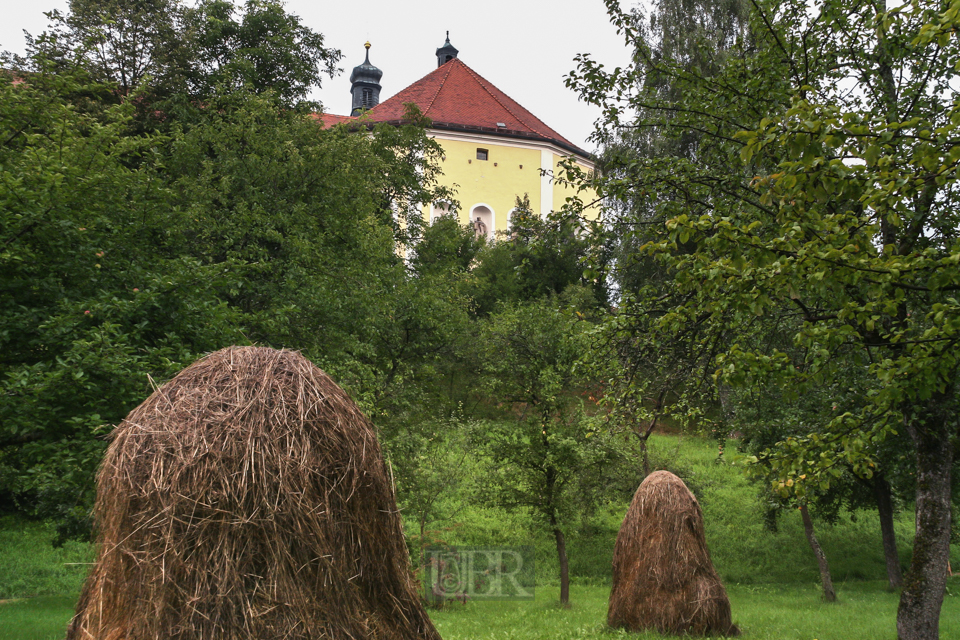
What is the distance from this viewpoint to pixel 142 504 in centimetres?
386

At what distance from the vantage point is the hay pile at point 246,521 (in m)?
3.71

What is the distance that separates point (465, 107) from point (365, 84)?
62.6 feet

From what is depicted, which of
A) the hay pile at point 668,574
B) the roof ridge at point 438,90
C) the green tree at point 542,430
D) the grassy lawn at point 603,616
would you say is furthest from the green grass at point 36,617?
the roof ridge at point 438,90

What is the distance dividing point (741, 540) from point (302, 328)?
48.0 ft

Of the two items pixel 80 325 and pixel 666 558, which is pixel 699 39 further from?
pixel 80 325

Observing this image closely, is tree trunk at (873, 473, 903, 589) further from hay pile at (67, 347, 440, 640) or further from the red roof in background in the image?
the red roof in background

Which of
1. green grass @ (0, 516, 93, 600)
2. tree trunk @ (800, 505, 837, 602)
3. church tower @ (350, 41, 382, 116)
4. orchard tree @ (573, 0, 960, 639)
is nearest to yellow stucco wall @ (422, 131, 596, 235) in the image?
church tower @ (350, 41, 382, 116)

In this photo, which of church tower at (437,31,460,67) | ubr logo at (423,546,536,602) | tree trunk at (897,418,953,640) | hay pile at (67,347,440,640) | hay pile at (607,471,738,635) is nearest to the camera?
hay pile at (67,347,440,640)

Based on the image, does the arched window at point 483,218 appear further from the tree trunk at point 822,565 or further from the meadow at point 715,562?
the tree trunk at point 822,565

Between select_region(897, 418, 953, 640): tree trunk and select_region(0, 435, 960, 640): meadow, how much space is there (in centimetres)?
387

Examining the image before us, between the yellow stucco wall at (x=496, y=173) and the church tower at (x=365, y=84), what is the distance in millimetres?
19170

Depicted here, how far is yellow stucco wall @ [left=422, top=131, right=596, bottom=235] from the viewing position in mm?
45719

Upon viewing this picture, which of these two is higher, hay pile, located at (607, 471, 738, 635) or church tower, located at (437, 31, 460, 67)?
→ church tower, located at (437, 31, 460, 67)

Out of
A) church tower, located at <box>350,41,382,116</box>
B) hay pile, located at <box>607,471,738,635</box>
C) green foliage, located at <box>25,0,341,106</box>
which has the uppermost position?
church tower, located at <box>350,41,382,116</box>
